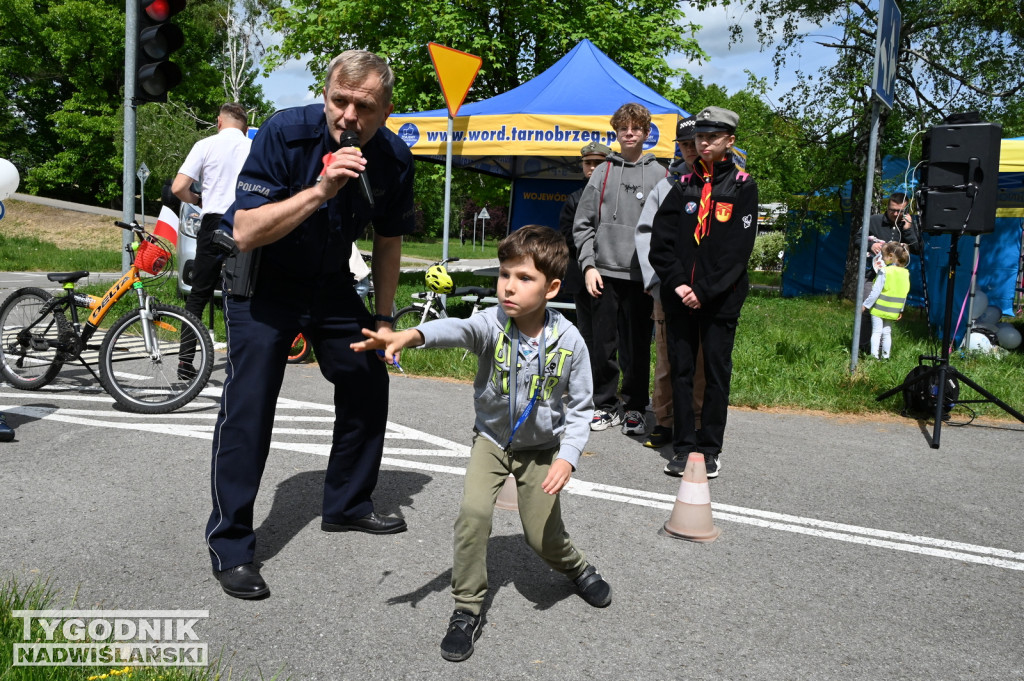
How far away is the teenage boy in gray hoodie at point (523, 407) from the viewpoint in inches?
116

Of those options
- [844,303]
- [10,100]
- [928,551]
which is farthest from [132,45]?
[10,100]

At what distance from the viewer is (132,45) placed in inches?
299

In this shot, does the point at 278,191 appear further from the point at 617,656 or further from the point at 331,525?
the point at 617,656

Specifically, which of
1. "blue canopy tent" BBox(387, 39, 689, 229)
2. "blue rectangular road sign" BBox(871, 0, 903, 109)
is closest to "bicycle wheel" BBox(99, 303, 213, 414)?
"blue canopy tent" BBox(387, 39, 689, 229)

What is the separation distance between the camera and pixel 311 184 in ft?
11.0

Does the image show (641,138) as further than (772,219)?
No

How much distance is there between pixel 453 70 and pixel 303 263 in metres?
5.92

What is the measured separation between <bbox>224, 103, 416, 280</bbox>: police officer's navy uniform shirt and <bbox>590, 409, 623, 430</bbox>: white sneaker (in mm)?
3077

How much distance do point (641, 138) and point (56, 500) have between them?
4330mm

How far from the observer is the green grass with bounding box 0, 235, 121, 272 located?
21625 millimetres

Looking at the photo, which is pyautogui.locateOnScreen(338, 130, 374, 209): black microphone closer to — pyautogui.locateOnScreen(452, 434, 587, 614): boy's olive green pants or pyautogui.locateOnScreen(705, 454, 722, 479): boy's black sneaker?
pyautogui.locateOnScreen(452, 434, 587, 614): boy's olive green pants

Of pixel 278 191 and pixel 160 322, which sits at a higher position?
pixel 278 191

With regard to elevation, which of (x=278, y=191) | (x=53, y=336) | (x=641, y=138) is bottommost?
(x=53, y=336)

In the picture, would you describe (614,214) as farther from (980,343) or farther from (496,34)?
(496,34)
